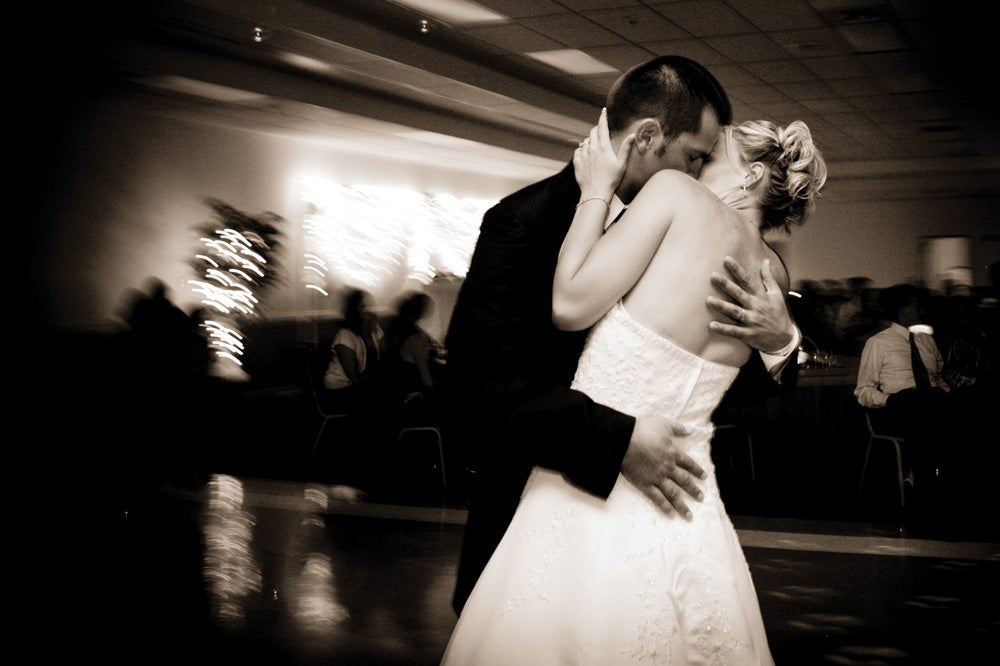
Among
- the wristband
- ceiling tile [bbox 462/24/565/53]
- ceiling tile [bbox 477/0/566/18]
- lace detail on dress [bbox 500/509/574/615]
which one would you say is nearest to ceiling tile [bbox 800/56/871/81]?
ceiling tile [bbox 462/24/565/53]

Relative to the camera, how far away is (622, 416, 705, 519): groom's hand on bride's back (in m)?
1.55

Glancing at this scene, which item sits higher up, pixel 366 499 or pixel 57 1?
pixel 57 1

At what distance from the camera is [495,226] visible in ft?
5.23

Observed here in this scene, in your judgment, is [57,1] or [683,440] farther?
[57,1]

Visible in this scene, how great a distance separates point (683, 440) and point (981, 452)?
537cm

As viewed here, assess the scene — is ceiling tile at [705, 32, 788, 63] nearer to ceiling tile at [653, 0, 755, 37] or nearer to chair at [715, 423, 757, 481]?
ceiling tile at [653, 0, 755, 37]

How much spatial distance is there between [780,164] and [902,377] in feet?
15.9

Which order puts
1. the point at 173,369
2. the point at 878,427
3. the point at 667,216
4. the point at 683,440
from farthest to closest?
the point at 173,369
the point at 878,427
the point at 683,440
the point at 667,216

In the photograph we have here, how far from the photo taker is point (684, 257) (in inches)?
60.8

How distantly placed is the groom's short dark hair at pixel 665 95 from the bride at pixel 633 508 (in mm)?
45

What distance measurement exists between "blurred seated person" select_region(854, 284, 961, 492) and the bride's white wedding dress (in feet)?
15.9

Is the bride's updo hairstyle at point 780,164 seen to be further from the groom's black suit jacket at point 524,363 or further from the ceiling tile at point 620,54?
the ceiling tile at point 620,54

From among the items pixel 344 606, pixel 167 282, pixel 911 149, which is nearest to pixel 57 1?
pixel 167 282

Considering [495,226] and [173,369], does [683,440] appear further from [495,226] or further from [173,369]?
[173,369]
